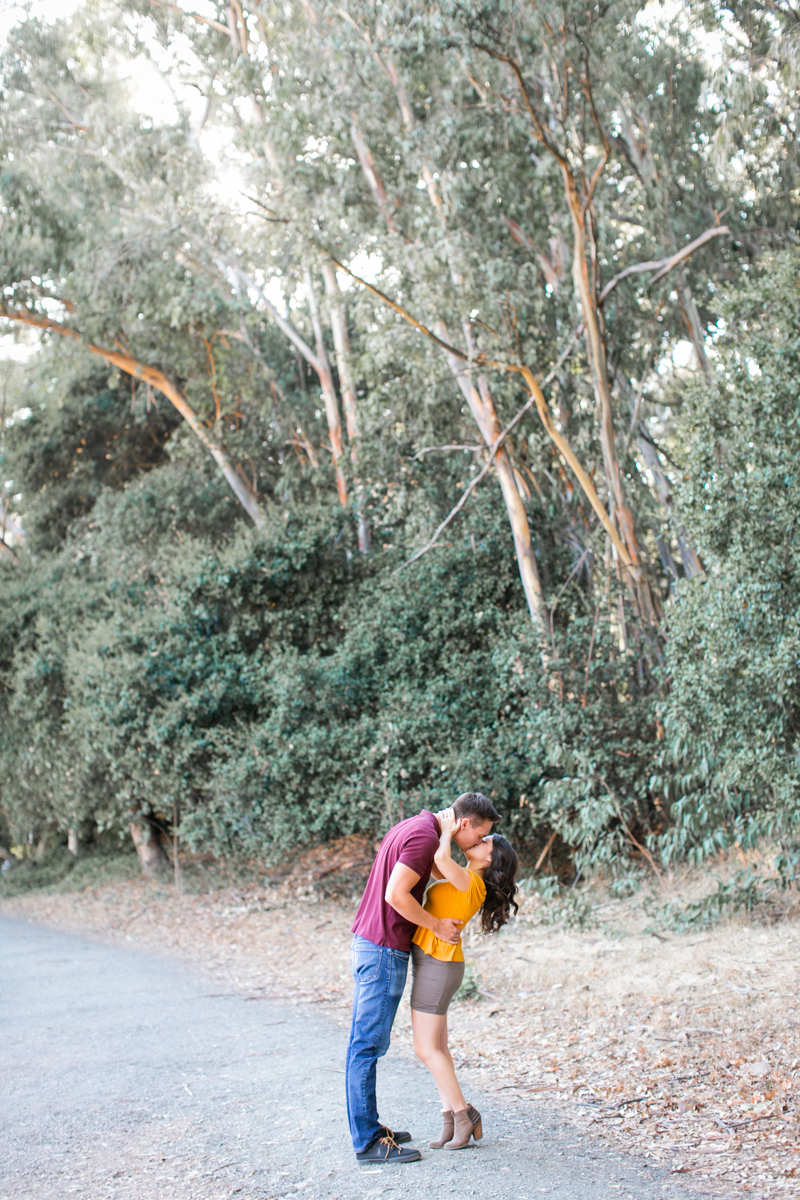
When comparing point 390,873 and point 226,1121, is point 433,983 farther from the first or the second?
point 226,1121

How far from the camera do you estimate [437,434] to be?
12.5m

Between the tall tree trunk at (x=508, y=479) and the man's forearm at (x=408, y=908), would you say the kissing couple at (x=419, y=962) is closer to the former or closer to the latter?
the man's forearm at (x=408, y=908)

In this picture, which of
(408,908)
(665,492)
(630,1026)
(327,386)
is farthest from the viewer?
(327,386)

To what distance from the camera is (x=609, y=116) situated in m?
11.6

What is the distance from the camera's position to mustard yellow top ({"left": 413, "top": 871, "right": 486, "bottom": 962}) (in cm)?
353

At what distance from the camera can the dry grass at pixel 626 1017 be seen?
3.79 meters

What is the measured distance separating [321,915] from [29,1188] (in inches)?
270

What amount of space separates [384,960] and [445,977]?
251 millimetres

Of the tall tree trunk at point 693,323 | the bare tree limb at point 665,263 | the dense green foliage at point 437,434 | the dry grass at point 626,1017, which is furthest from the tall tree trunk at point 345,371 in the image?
the dry grass at point 626,1017

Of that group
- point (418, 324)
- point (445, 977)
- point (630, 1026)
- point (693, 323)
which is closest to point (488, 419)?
point (418, 324)

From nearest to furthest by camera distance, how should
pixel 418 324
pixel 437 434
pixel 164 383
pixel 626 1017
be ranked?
pixel 626 1017, pixel 418 324, pixel 437 434, pixel 164 383

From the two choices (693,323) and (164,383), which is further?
(164,383)

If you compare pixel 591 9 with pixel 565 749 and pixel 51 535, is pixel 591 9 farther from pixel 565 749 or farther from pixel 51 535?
pixel 51 535

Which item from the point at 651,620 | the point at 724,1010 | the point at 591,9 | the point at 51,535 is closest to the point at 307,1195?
the point at 724,1010
